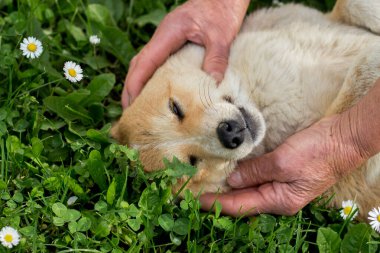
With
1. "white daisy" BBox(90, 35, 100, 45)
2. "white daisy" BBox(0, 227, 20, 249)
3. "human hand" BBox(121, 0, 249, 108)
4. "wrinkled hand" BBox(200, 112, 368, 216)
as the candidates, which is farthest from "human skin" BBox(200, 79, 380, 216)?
"white daisy" BBox(90, 35, 100, 45)

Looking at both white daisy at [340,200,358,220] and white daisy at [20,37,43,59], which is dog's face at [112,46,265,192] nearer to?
white daisy at [340,200,358,220]

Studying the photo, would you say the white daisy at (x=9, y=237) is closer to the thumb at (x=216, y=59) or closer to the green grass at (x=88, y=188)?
the green grass at (x=88, y=188)

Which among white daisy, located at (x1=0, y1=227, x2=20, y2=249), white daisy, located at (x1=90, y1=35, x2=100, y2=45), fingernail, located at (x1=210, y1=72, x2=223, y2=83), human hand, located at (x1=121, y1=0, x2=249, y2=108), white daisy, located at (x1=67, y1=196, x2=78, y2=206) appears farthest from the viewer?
white daisy, located at (x1=90, y1=35, x2=100, y2=45)

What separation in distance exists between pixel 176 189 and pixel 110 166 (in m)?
0.47

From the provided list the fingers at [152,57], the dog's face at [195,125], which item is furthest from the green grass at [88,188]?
the fingers at [152,57]

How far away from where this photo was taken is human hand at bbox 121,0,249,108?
4113 mm

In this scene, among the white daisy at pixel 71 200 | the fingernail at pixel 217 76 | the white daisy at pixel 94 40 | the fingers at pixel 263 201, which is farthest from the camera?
the white daisy at pixel 94 40

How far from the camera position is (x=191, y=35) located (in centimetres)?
425

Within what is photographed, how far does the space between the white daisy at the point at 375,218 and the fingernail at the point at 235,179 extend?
0.79 meters

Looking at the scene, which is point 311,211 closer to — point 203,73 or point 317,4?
point 203,73

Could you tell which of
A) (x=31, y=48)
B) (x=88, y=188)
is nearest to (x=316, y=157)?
(x=88, y=188)

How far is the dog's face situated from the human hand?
194mm

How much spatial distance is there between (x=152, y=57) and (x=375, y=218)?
179 cm

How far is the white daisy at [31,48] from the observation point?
412cm
